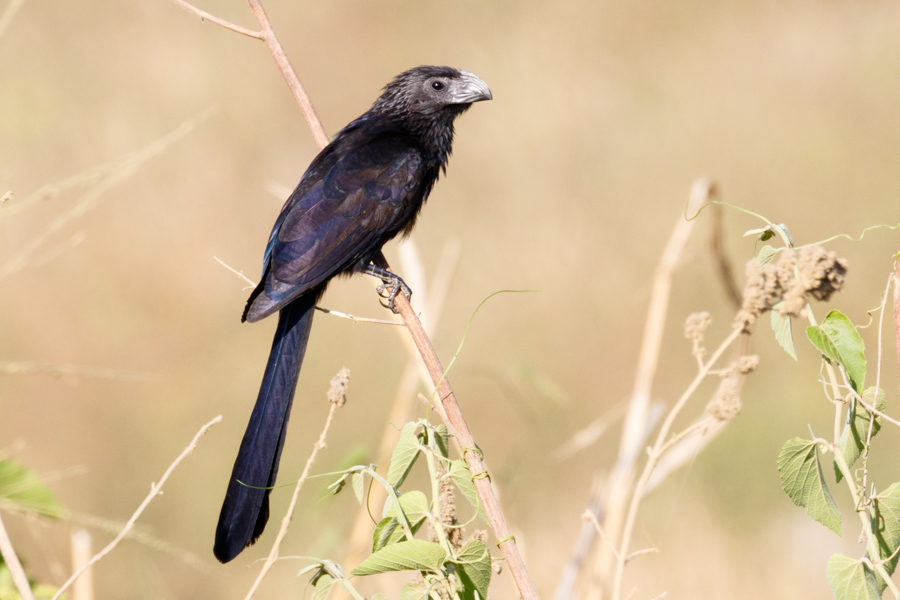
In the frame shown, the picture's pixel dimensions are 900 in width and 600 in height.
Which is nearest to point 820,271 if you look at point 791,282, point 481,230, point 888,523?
point 791,282

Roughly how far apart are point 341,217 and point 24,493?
1255mm

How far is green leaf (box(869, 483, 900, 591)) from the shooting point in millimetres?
1155

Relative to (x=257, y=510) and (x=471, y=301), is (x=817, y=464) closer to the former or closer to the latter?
(x=257, y=510)

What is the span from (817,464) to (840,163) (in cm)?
564

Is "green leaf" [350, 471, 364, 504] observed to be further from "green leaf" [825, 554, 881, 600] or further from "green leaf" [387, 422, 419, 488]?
"green leaf" [825, 554, 881, 600]

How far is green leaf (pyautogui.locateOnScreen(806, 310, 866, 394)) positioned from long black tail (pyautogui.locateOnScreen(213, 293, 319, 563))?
2.84ft

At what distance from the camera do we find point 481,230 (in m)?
6.44

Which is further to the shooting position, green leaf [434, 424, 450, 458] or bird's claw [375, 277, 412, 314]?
bird's claw [375, 277, 412, 314]

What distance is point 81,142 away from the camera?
6.38 m

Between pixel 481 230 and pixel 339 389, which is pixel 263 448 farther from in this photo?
pixel 481 230

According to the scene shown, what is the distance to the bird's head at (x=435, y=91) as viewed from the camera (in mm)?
3109

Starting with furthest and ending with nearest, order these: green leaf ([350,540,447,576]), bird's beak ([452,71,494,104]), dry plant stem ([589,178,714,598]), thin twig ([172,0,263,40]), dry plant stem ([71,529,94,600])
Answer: bird's beak ([452,71,494,104]) → dry plant stem ([589,178,714,598]) → thin twig ([172,0,263,40]) → dry plant stem ([71,529,94,600]) → green leaf ([350,540,447,576])

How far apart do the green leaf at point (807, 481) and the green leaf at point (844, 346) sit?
12cm

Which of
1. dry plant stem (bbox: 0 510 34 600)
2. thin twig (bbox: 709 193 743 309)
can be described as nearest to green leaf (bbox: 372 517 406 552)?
dry plant stem (bbox: 0 510 34 600)
